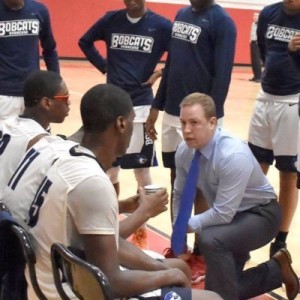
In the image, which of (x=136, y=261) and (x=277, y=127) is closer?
(x=136, y=261)

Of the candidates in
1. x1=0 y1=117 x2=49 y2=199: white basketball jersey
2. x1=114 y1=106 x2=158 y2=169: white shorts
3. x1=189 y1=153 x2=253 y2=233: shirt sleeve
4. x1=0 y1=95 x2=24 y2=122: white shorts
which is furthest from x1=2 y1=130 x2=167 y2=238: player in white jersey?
x1=0 y1=95 x2=24 y2=122: white shorts

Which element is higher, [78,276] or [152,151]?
[78,276]

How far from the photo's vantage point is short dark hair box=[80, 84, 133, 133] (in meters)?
2.45

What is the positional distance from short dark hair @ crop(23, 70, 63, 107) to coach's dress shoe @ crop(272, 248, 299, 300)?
1.62 metres

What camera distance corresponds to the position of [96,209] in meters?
2.19

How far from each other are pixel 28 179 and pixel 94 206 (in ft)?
1.33

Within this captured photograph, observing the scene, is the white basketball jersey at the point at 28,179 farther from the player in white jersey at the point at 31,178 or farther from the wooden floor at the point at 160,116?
the wooden floor at the point at 160,116

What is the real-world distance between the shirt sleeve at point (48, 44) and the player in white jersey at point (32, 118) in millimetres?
1625

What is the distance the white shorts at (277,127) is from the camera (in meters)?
4.37

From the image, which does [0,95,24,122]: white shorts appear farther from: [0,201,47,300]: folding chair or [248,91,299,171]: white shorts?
[0,201,47,300]: folding chair

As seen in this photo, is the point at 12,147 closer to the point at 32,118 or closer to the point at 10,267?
the point at 32,118

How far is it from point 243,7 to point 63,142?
50.4ft

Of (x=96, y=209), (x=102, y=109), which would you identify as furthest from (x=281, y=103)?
(x=96, y=209)

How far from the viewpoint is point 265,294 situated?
3920 mm
